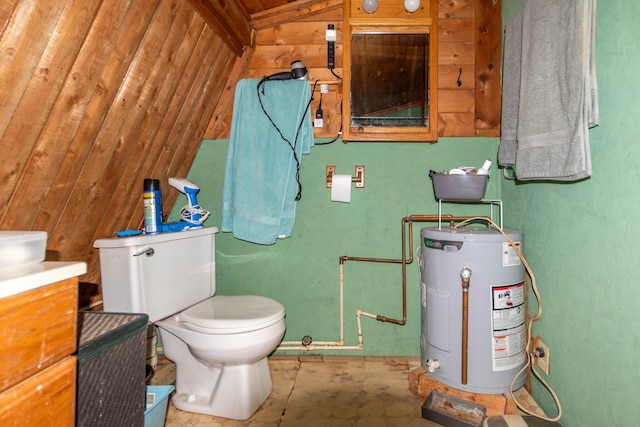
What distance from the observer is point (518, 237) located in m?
1.72

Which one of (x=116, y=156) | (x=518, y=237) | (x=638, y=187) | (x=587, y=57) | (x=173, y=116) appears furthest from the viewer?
(x=173, y=116)

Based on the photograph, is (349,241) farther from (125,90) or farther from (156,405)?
(125,90)

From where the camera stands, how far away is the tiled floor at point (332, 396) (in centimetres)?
165

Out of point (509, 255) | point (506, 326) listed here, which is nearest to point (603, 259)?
point (509, 255)

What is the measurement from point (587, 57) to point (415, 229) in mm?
1161

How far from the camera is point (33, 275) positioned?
2.23 feet

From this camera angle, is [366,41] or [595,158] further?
[366,41]

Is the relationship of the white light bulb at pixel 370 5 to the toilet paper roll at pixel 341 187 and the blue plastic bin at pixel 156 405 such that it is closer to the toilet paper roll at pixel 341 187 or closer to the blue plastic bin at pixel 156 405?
the toilet paper roll at pixel 341 187

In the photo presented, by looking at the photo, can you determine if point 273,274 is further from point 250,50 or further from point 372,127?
point 250,50

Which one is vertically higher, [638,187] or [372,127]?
[372,127]

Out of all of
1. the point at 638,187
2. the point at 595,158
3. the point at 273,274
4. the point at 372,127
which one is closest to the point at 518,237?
the point at 595,158

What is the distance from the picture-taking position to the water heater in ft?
5.47

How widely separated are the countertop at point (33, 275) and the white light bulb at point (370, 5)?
78.1 inches

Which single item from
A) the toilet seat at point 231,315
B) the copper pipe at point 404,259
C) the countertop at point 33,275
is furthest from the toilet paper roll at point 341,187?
the countertop at point 33,275
